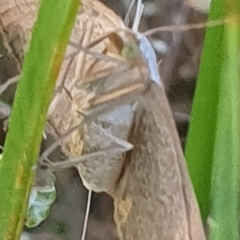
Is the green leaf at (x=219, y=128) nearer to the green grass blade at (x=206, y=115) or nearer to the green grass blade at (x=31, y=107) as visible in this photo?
the green grass blade at (x=206, y=115)

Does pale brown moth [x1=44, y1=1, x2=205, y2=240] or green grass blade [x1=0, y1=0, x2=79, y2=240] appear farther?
pale brown moth [x1=44, y1=1, x2=205, y2=240]

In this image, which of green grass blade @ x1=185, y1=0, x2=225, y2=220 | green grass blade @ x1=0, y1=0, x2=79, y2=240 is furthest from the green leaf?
green grass blade @ x1=0, y1=0, x2=79, y2=240

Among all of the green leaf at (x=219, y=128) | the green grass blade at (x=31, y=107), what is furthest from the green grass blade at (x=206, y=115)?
the green grass blade at (x=31, y=107)

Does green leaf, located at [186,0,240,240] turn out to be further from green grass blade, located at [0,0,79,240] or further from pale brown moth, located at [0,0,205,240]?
green grass blade, located at [0,0,79,240]

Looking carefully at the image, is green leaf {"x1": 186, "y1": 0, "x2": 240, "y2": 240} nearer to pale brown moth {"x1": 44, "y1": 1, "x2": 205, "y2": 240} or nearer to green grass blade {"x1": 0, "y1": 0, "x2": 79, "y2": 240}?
pale brown moth {"x1": 44, "y1": 1, "x2": 205, "y2": 240}

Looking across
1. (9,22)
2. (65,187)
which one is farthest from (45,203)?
(9,22)

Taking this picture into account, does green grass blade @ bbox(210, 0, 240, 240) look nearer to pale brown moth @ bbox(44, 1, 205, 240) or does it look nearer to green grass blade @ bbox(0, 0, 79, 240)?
pale brown moth @ bbox(44, 1, 205, 240)
